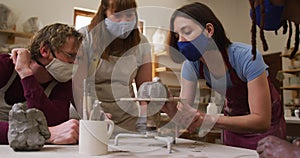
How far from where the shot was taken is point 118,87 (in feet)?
3.38

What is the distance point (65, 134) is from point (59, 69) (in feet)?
0.98

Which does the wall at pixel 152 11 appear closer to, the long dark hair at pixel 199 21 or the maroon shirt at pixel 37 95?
the long dark hair at pixel 199 21

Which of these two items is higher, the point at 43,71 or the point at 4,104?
the point at 43,71

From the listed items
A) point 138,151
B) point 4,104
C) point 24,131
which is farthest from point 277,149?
point 4,104

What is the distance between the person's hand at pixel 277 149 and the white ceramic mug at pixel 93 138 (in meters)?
0.35

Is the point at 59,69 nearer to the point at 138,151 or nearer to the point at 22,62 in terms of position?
the point at 22,62

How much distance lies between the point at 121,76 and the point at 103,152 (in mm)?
358

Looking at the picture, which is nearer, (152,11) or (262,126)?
(152,11)

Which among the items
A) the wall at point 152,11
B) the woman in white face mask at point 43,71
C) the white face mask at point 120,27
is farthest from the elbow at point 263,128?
the woman in white face mask at point 43,71

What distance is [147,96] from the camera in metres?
0.78

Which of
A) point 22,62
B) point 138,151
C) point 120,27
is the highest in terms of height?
point 120,27

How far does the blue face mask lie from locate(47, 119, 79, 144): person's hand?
42 cm

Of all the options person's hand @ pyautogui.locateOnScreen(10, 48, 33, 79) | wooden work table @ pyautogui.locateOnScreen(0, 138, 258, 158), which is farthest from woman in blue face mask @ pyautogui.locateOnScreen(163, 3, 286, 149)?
person's hand @ pyautogui.locateOnScreen(10, 48, 33, 79)

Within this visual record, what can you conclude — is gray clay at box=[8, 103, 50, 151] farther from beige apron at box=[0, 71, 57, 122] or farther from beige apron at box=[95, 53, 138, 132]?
beige apron at box=[0, 71, 57, 122]
